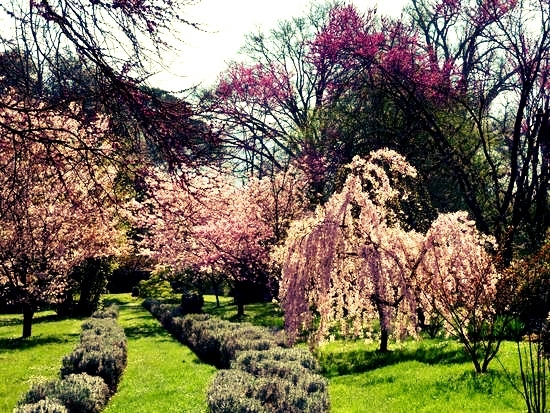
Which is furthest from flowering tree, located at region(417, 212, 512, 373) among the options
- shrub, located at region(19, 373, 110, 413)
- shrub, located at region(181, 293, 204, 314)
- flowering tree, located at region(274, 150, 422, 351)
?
shrub, located at region(181, 293, 204, 314)

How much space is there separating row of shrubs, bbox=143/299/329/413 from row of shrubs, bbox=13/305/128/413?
230 cm

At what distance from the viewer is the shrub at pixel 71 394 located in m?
8.57

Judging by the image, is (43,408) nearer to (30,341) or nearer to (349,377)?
(349,377)

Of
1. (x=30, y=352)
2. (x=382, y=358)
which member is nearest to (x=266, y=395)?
(x=382, y=358)

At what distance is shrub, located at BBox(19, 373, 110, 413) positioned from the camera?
857 cm

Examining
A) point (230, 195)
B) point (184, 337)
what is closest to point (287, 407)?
point (184, 337)

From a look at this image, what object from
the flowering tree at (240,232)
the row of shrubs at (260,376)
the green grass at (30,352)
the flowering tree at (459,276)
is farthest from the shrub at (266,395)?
the flowering tree at (240,232)

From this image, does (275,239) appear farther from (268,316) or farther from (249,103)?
(249,103)

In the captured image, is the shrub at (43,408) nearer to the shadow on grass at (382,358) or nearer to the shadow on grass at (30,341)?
the shadow on grass at (382,358)

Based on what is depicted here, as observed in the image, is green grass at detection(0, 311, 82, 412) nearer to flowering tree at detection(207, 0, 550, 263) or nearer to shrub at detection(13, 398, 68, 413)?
shrub at detection(13, 398, 68, 413)

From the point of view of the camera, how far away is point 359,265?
459 inches

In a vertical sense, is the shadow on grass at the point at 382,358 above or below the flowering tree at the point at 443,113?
below

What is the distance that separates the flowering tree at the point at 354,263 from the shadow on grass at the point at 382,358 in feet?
1.97

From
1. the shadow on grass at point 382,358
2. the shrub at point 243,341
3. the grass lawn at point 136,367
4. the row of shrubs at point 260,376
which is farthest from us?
the shrub at point 243,341
